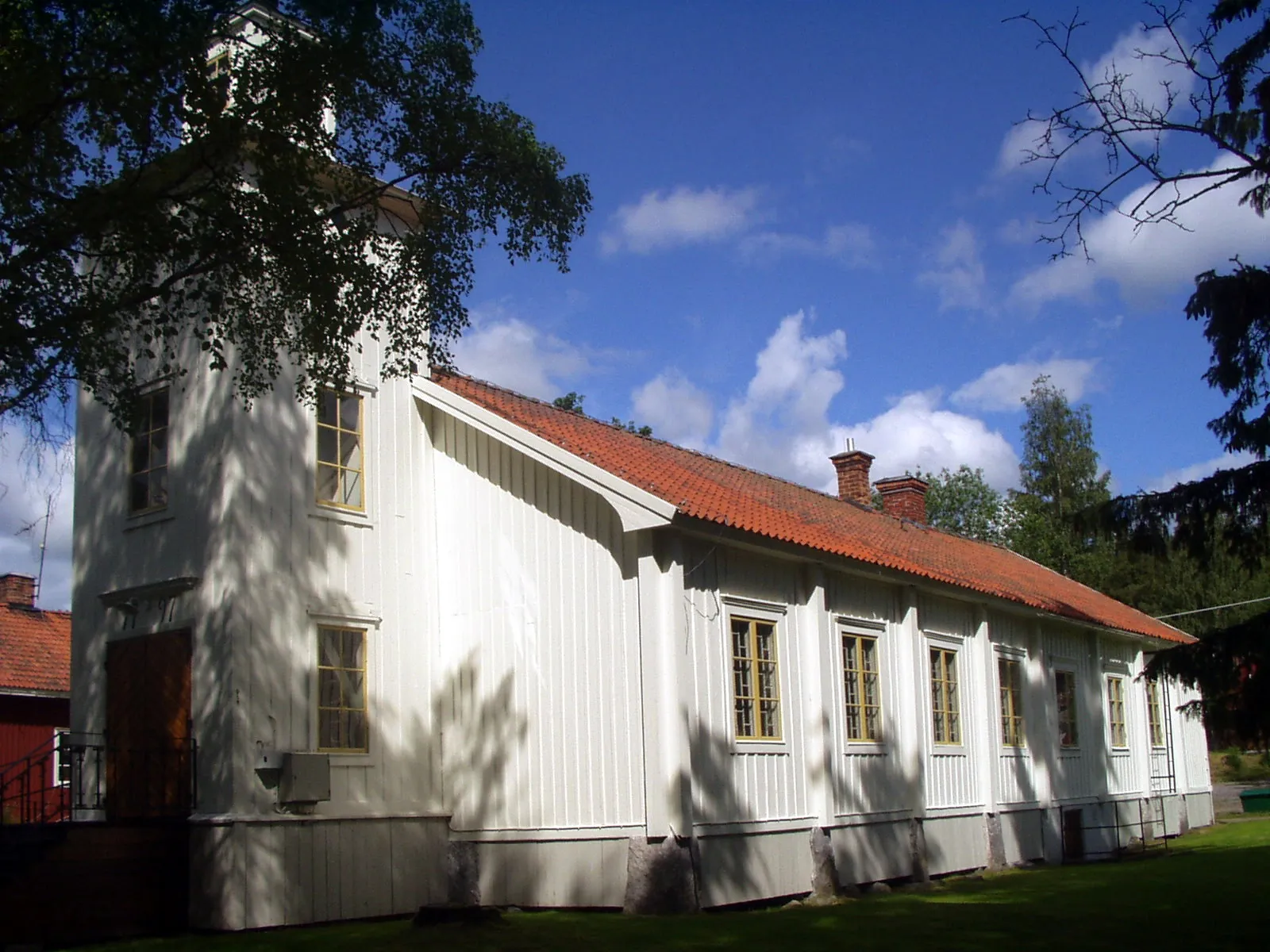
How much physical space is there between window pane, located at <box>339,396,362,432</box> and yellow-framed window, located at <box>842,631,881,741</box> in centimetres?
698

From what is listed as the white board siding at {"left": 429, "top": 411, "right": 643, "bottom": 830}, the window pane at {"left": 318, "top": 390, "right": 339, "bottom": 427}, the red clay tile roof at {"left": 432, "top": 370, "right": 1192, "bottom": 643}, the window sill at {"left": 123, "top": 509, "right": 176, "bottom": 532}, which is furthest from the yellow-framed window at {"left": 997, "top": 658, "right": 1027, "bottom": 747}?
the window sill at {"left": 123, "top": 509, "right": 176, "bottom": 532}

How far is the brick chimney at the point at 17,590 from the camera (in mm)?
28438

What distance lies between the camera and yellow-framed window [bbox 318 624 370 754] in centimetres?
1561

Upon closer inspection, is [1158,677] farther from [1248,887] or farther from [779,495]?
[779,495]

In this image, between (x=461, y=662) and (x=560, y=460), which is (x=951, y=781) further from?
(x=560, y=460)

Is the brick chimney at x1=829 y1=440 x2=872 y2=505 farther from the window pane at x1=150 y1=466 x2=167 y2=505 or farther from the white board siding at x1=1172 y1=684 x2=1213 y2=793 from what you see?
the window pane at x1=150 y1=466 x2=167 y2=505

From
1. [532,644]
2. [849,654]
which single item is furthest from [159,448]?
[849,654]

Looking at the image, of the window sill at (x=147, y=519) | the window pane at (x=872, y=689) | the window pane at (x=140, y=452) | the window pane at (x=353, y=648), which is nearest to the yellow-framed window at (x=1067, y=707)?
the window pane at (x=872, y=689)

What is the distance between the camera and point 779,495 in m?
21.6

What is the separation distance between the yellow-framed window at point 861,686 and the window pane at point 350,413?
698 cm

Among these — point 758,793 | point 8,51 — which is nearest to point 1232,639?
point 758,793

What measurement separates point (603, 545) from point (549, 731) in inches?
89.5

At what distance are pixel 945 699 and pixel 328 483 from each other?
1002 centimetres

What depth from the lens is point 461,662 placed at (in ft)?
55.4
